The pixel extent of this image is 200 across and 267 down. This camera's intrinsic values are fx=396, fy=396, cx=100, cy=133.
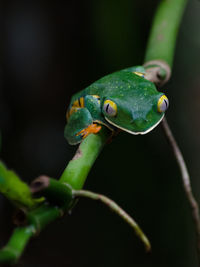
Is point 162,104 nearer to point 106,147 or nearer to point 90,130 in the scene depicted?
point 90,130

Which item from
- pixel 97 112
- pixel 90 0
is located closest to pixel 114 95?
pixel 97 112

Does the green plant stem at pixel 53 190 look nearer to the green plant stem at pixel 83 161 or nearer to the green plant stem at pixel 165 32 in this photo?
the green plant stem at pixel 83 161

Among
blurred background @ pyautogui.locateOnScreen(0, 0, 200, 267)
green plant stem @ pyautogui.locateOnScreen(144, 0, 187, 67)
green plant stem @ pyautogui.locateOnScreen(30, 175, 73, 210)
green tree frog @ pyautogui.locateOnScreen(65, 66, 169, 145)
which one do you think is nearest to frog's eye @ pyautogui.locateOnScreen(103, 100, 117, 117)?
green tree frog @ pyautogui.locateOnScreen(65, 66, 169, 145)

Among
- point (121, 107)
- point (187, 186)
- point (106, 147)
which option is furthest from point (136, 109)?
point (106, 147)

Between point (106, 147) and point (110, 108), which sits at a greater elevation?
point (110, 108)

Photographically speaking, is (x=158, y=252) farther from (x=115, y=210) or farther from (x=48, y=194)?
(x=48, y=194)

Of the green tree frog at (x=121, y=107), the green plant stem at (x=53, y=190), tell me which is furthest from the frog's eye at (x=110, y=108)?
the green plant stem at (x=53, y=190)
